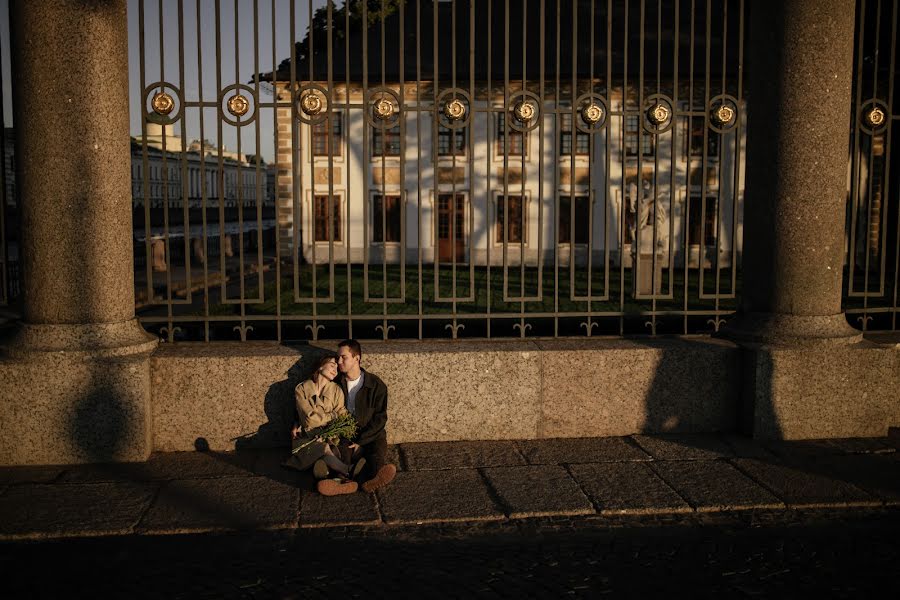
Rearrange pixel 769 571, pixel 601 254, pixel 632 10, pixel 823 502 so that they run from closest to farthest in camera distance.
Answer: pixel 769 571
pixel 823 502
pixel 601 254
pixel 632 10

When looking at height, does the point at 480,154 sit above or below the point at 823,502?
above

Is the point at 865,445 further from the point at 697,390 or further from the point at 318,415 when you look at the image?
the point at 318,415

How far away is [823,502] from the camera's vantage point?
5.38 m

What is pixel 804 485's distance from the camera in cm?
569

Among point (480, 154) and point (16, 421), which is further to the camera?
point (480, 154)

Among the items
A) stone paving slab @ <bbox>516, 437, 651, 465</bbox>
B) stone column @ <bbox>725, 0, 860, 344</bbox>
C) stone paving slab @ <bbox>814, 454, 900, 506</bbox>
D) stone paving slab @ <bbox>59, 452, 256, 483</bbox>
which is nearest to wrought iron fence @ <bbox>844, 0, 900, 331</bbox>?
stone column @ <bbox>725, 0, 860, 344</bbox>

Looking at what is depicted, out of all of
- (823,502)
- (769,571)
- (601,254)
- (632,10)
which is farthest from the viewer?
(632,10)

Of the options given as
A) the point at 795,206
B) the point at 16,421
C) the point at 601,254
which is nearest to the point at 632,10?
the point at 601,254

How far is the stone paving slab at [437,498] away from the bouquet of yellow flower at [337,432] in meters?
0.41

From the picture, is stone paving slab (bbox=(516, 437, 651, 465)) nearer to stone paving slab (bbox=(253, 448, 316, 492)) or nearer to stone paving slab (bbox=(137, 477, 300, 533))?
stone paving slab (bbox=(253, 448, 316, 492))

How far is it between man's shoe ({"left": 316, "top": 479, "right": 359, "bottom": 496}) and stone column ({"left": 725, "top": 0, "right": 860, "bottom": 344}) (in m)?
3.07

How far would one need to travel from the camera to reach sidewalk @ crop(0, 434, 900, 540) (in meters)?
5.14

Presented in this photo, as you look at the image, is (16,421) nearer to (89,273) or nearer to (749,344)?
(89,273)

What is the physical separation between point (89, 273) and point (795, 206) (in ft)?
15.6
